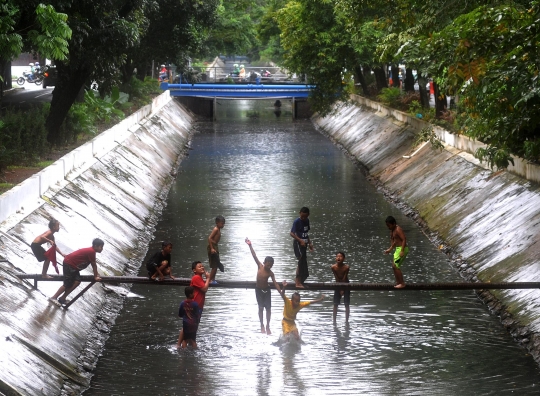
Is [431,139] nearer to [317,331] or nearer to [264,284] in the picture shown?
[317,331]

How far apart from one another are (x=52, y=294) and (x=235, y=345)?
3.31m

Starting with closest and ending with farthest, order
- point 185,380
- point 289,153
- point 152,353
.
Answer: point 185,380 → point 152,353 → point 289,153

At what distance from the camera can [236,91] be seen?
232 feet

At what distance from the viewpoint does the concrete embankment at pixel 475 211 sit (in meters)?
18.6

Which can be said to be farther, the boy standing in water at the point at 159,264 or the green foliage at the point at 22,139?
the green foliage at the point at 22,139

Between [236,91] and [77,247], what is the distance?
51.0m

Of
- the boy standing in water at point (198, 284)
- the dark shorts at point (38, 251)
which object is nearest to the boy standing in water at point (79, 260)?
the dark shorts at point (38, 251)

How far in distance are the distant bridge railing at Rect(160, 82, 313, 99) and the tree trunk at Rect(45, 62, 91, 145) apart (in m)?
37.9

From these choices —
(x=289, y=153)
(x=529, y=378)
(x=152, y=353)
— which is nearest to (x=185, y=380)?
(x=152, y=353)

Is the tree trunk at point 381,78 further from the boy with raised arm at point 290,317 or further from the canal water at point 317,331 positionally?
the boy with raised arm at point 290,317

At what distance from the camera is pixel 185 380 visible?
49.2ft

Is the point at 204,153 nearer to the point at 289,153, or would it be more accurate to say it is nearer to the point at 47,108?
the point at 289,153

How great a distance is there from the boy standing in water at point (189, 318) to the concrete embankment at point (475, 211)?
5.61 metres

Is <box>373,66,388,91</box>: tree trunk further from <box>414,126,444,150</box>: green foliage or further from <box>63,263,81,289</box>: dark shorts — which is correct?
<box>63,263,81,289</box>: dark shorts
